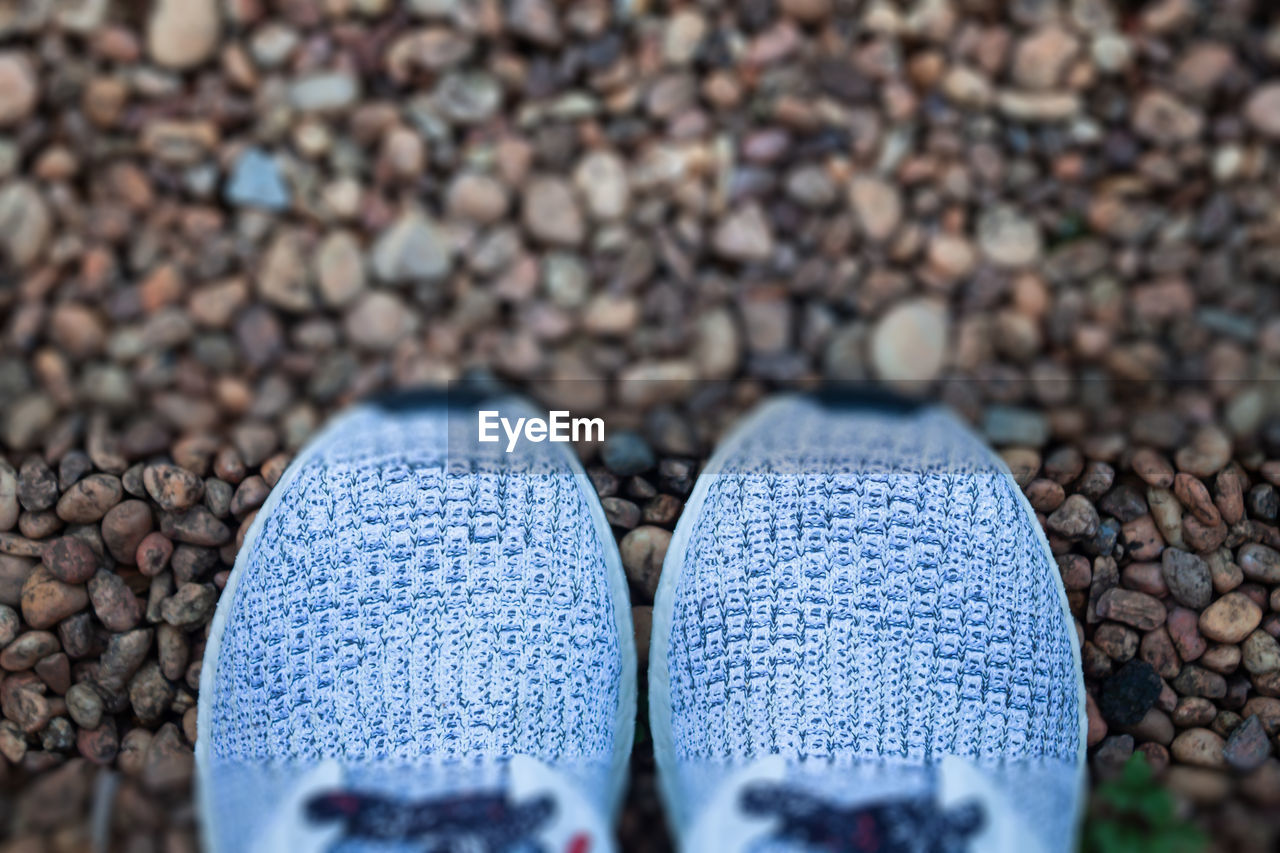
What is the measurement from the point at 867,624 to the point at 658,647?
0.22m

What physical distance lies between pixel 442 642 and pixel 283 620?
0.17m

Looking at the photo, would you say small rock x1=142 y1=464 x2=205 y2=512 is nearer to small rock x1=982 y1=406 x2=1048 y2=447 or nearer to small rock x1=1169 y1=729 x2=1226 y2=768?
small rock x1=982 y1=406 x2=1048 y2=447

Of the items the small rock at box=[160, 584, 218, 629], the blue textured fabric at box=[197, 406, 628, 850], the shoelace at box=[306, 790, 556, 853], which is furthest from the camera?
the small rock at box=[160, 584, 218, 629]

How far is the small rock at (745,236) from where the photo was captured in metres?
1.22

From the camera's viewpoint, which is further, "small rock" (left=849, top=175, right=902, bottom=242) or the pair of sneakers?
"small rock" (left=849, top=175, right=902, bottom=242)

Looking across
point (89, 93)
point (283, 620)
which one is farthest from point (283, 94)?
point (283, 620)

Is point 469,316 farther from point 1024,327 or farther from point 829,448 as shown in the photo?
point 1024,327

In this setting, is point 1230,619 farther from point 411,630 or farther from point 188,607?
point 188,607

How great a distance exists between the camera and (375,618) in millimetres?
998

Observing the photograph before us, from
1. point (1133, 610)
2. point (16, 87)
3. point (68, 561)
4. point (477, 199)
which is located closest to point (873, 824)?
point (1133, 610)

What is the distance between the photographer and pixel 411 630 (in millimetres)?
993

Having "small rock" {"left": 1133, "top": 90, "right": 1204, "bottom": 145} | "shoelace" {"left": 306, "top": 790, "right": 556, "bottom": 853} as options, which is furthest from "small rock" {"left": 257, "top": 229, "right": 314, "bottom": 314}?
"small rock" {"left": 1133, "top": 90, "right": 1204, "bottom": 145}

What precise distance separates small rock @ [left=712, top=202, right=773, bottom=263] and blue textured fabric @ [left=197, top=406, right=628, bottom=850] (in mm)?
345

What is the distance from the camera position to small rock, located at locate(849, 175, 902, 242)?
1222 mm
